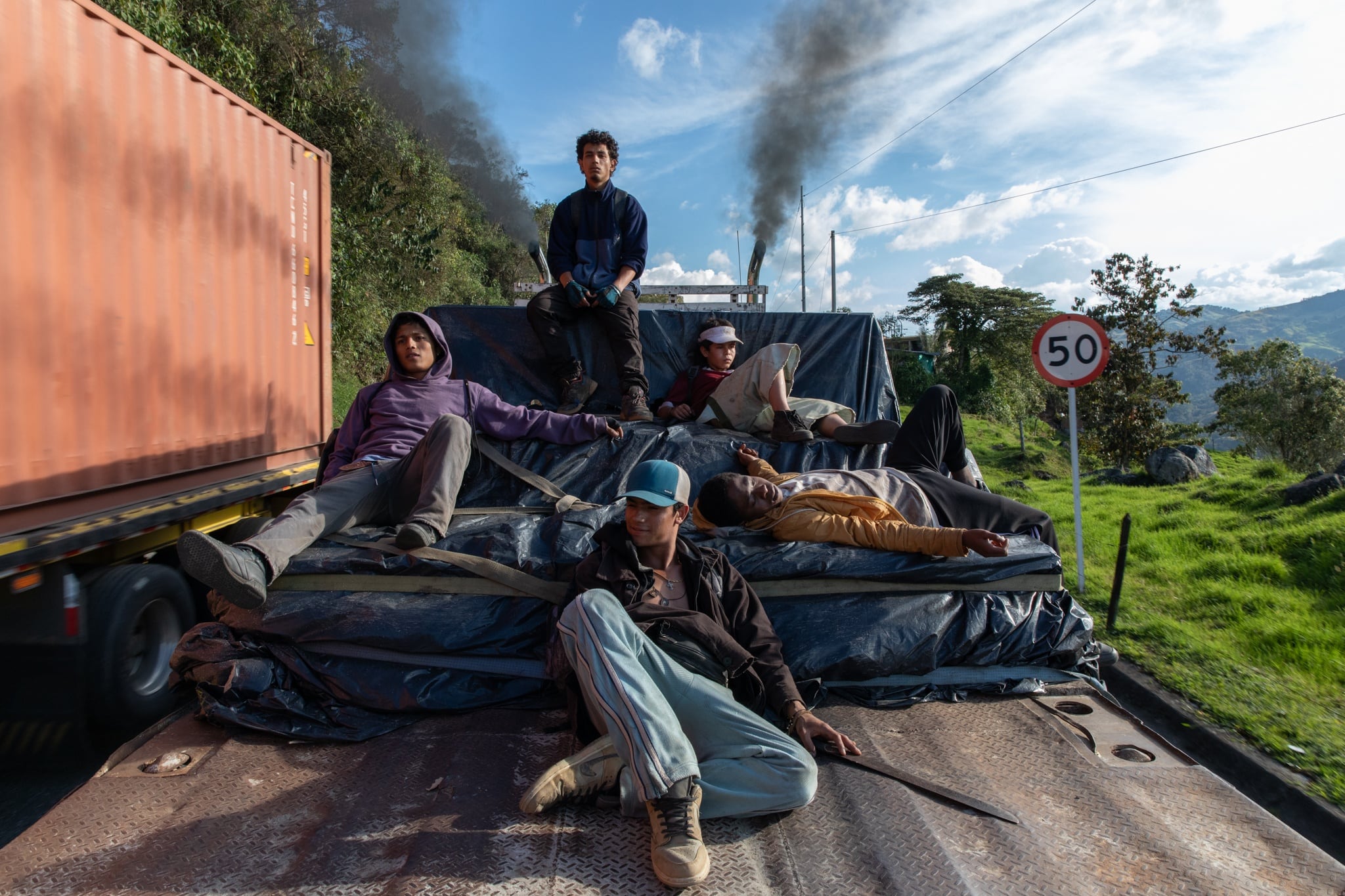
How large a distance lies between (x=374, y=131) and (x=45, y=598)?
13.3 meters

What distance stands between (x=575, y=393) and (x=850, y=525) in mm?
2553

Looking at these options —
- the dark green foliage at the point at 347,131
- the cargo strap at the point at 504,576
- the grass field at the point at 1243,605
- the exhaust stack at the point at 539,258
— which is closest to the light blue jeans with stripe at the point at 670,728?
the cargo strap at the point at 504,576

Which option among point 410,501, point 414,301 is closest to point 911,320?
point 414,301

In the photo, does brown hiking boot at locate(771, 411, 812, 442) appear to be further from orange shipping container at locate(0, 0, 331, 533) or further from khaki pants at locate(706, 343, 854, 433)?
orange shipping container at locate(0, 0, 331, 533)

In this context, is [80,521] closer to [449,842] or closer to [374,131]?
[449,842]

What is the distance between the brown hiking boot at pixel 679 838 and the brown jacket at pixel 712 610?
2.07 ft

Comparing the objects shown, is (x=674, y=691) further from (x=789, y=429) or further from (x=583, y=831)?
(x=789, y=429)

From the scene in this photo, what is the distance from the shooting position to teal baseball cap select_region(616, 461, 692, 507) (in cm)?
301

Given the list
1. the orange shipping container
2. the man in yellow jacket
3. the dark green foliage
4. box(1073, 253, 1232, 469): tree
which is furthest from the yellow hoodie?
box(1073, 253, 1232, 469): tree

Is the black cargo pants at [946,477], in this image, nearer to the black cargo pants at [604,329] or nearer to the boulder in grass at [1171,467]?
the black cargo pants at [604,329]

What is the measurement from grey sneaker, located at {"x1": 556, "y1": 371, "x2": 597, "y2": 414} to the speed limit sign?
3.33m

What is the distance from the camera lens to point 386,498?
4262mm

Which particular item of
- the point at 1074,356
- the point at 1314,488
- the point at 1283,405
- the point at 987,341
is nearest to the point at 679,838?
the point at 1074,356

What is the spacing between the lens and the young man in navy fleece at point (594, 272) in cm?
568
